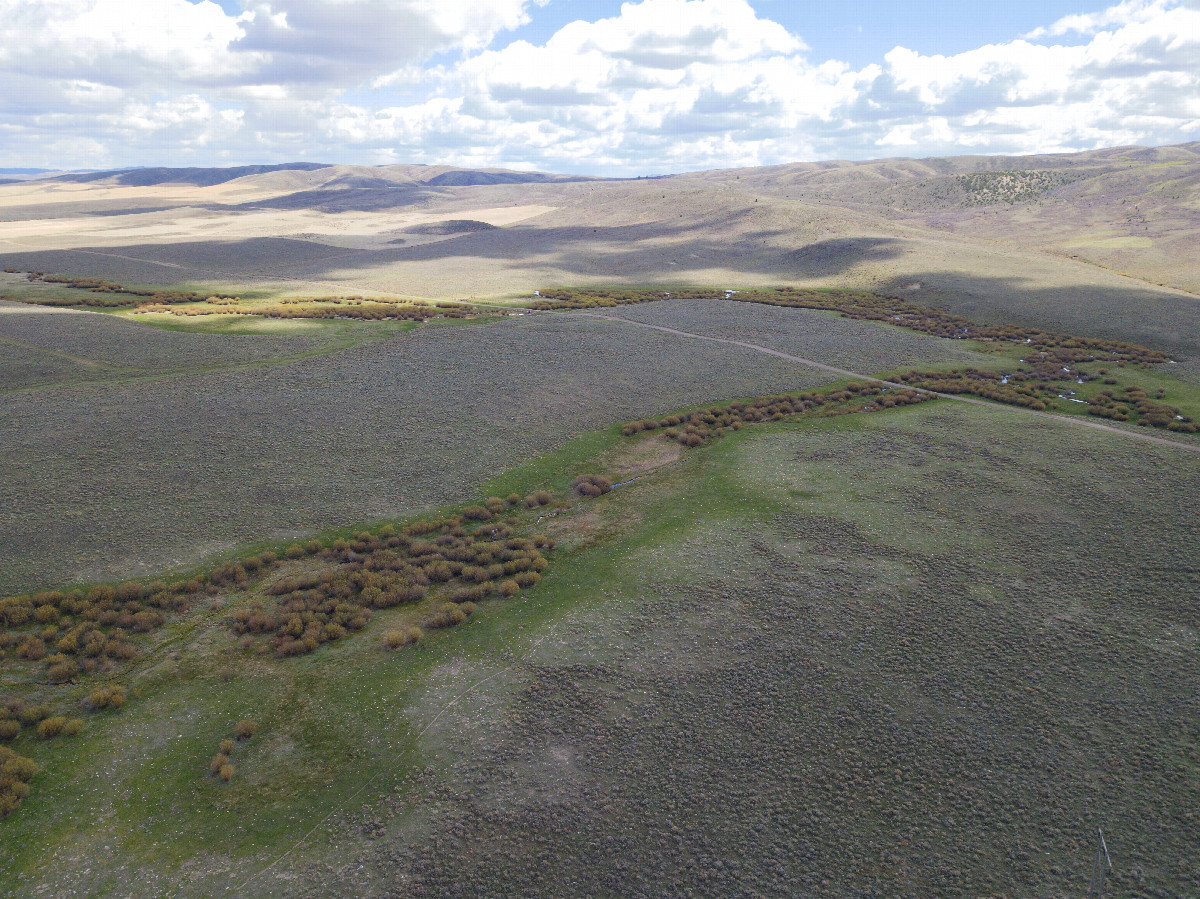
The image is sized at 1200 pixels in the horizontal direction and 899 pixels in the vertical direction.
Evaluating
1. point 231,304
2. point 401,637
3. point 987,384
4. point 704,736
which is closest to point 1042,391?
point 987,384

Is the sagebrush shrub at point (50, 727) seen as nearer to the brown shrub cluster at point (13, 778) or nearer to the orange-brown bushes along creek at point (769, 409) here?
the brown shrub cluster at point (13, 778)

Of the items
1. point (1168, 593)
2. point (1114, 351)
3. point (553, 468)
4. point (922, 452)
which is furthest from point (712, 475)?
point (1114, 351)

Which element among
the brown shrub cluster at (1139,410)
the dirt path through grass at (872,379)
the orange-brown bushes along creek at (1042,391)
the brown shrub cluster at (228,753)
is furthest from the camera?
the orange-brown bushes along creek at (1042,391)

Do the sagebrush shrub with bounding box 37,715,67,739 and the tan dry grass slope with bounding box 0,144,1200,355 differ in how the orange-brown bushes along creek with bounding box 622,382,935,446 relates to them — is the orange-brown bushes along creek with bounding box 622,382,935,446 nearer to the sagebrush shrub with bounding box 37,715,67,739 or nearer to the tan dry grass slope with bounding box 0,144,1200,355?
the sagebrush shrub with bounding box 37,715,67,739

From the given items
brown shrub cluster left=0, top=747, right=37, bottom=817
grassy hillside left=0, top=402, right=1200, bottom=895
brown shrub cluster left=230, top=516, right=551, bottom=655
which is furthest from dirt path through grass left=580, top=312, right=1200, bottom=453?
brown shrub cluster left=0, top=747, right=37, bottom=817

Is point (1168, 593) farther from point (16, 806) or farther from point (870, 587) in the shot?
point (16, 806)

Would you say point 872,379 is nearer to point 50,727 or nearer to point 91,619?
point 91,619

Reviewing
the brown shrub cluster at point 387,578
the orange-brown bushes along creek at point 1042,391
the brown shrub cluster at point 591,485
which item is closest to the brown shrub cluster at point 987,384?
the orange-brown bushes along creek at point 1042,391
